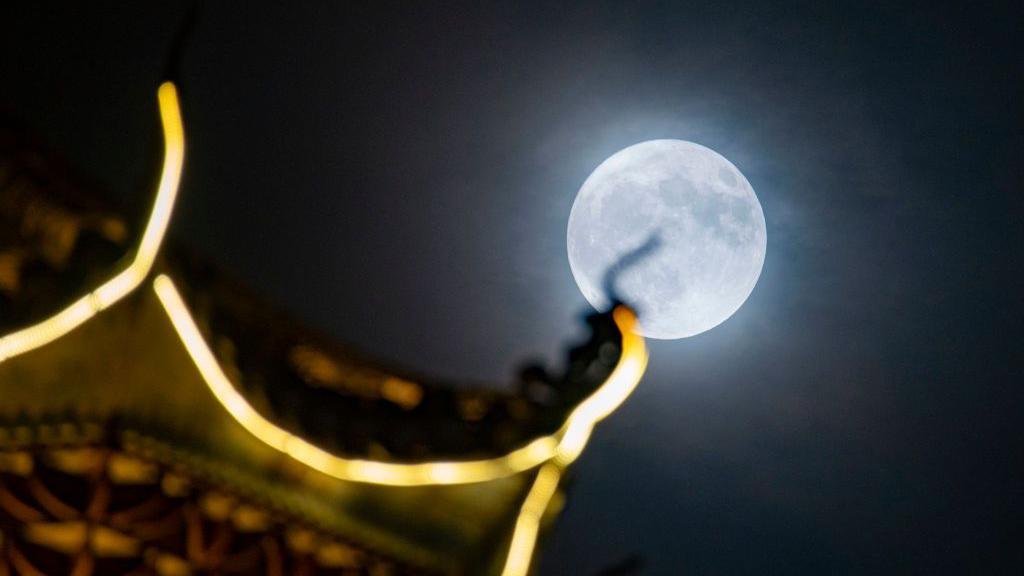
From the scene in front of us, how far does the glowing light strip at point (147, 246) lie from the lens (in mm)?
2986

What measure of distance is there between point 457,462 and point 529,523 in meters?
0.34

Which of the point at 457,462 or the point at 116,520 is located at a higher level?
the point at 457,462

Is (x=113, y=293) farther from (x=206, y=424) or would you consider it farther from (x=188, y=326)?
(x=206, y=424)

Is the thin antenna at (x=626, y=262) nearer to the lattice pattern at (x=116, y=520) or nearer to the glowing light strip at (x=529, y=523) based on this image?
the glowing light strip at (x=529, y=523)

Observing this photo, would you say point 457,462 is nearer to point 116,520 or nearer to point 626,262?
point 626,262

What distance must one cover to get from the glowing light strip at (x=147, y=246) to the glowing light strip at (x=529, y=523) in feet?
5.03

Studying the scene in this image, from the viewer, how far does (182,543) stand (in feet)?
10.7

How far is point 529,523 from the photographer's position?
11.6 feet

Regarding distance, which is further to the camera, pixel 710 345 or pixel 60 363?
pixel 710 345

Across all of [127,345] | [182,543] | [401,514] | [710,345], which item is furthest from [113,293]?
[710,345]

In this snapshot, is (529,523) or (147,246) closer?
(147,246)

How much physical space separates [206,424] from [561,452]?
124 cm

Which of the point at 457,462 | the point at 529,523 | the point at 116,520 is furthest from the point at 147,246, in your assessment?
the point at 529,523

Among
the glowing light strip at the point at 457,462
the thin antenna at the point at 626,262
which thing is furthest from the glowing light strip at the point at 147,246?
the thin antenna at the point at 626,262
